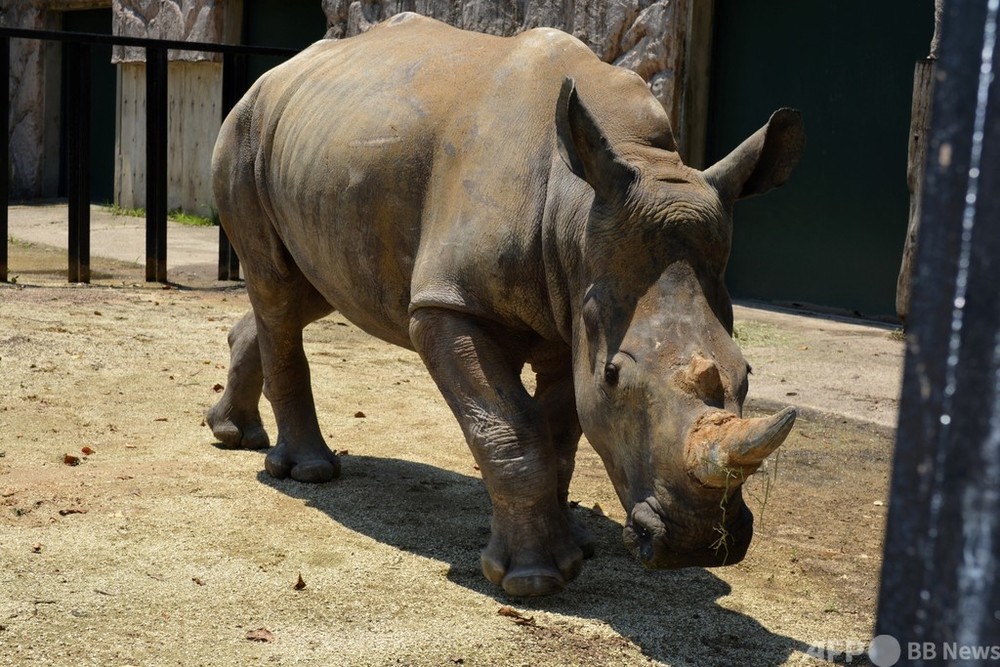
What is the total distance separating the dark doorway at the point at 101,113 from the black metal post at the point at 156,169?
8427 millimetres

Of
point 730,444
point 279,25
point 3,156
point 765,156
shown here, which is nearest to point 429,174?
point 765,156

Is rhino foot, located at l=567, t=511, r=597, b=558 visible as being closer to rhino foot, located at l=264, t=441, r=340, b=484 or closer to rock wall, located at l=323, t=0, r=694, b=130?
rhino foot, located at l=264, t=441, r=340, b=484

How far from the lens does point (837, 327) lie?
9.62m

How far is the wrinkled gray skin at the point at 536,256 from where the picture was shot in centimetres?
327

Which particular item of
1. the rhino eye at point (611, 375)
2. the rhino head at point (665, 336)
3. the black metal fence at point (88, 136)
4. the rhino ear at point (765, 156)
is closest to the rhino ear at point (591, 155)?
the rhino head at point (665, 336)

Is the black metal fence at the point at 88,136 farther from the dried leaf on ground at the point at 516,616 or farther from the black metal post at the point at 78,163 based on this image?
the dried leaf on ground at the point at 516,616

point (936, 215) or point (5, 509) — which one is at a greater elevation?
point (936, 215)

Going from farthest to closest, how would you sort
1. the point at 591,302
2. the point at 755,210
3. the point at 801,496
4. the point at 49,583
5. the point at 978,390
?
the point at 755,210
the point at 801,496
the point at 49,583
the point at 591,302
the point at 978,390

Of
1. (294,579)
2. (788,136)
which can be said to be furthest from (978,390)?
(294,579)

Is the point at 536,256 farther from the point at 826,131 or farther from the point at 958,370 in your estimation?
the point at 826,131

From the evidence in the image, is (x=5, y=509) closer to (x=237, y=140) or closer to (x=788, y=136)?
(x=237, y=140)

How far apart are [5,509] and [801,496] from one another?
315 centimetres

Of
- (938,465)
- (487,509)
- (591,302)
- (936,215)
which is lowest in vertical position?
(487,509)

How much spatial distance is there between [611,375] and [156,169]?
26.9 ft
